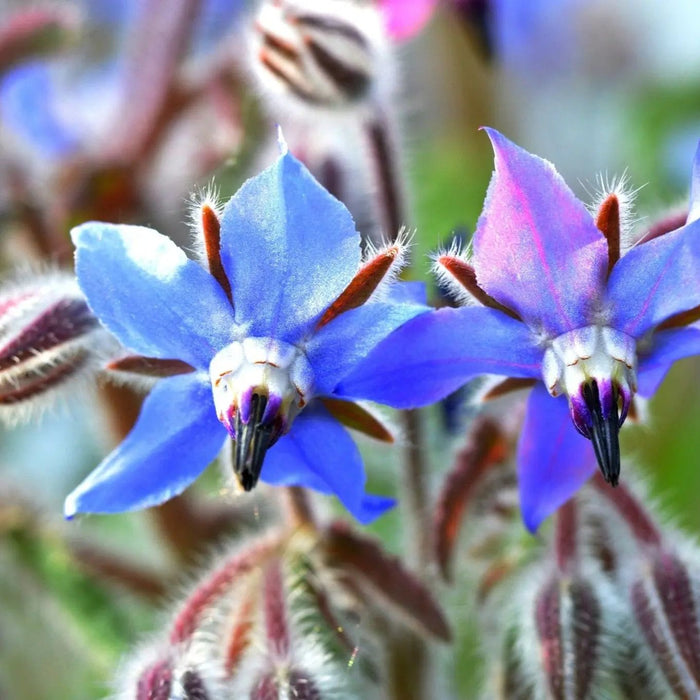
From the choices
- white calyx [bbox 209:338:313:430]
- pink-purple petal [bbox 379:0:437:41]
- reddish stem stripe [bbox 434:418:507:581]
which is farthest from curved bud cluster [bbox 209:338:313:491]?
pink-purple petal [bbox 379:0:437:41]

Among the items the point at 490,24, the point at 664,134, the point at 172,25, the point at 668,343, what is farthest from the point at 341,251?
the point at 664,134

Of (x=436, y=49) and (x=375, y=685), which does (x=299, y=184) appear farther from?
(x=436, y=49)

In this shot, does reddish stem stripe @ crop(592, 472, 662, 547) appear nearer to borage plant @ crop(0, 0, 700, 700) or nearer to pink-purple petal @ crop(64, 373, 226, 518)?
borage plant @ crop(0, 0, 700, 700)

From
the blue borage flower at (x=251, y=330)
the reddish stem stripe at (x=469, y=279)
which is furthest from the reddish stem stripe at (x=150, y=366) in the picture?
the reddish stem stripe at (x=469, y=279)

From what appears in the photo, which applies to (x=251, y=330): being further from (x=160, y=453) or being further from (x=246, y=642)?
(x=246, y=642)

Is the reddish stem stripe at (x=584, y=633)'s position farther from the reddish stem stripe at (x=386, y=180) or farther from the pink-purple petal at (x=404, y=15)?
the pink-purple petal at (x=404, y=15)

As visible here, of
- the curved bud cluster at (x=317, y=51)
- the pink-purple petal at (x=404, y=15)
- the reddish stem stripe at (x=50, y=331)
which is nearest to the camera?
the reddish stem stripe at (x=50, y=331)
